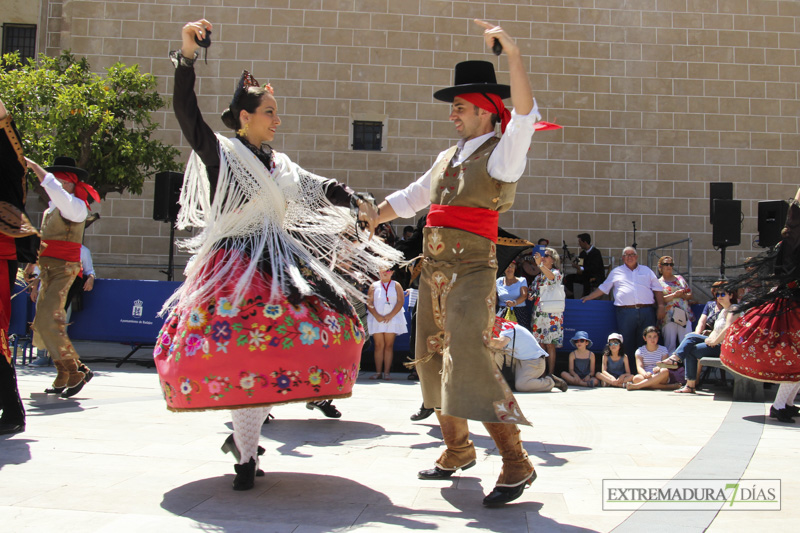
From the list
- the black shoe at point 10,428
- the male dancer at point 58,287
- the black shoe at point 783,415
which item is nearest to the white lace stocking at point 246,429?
the black shoe at point 10,428

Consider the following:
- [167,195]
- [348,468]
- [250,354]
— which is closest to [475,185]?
[250,354]

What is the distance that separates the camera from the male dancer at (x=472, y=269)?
3.04m

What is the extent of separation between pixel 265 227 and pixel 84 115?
7.95 metres

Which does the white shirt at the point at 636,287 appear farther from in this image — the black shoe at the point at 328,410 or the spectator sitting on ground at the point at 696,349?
the black shoe at the point at 328,410

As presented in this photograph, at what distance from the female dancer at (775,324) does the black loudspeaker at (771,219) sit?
5.14 meters

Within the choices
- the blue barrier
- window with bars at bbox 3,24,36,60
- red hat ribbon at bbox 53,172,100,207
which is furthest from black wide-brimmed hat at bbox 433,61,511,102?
window with bars at bbox 3,24,36,60

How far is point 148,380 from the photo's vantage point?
8.05m

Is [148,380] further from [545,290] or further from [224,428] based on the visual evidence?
[545,290]


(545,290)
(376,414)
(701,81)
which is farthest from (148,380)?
(701,81)

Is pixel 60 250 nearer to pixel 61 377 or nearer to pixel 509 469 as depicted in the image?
pixel 61 377

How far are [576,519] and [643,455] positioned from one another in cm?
156

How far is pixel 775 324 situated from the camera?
219 inches

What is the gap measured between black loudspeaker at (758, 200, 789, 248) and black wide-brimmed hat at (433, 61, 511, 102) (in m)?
Result: 8.36

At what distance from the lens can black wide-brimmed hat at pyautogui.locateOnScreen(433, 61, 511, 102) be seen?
3.36 m
